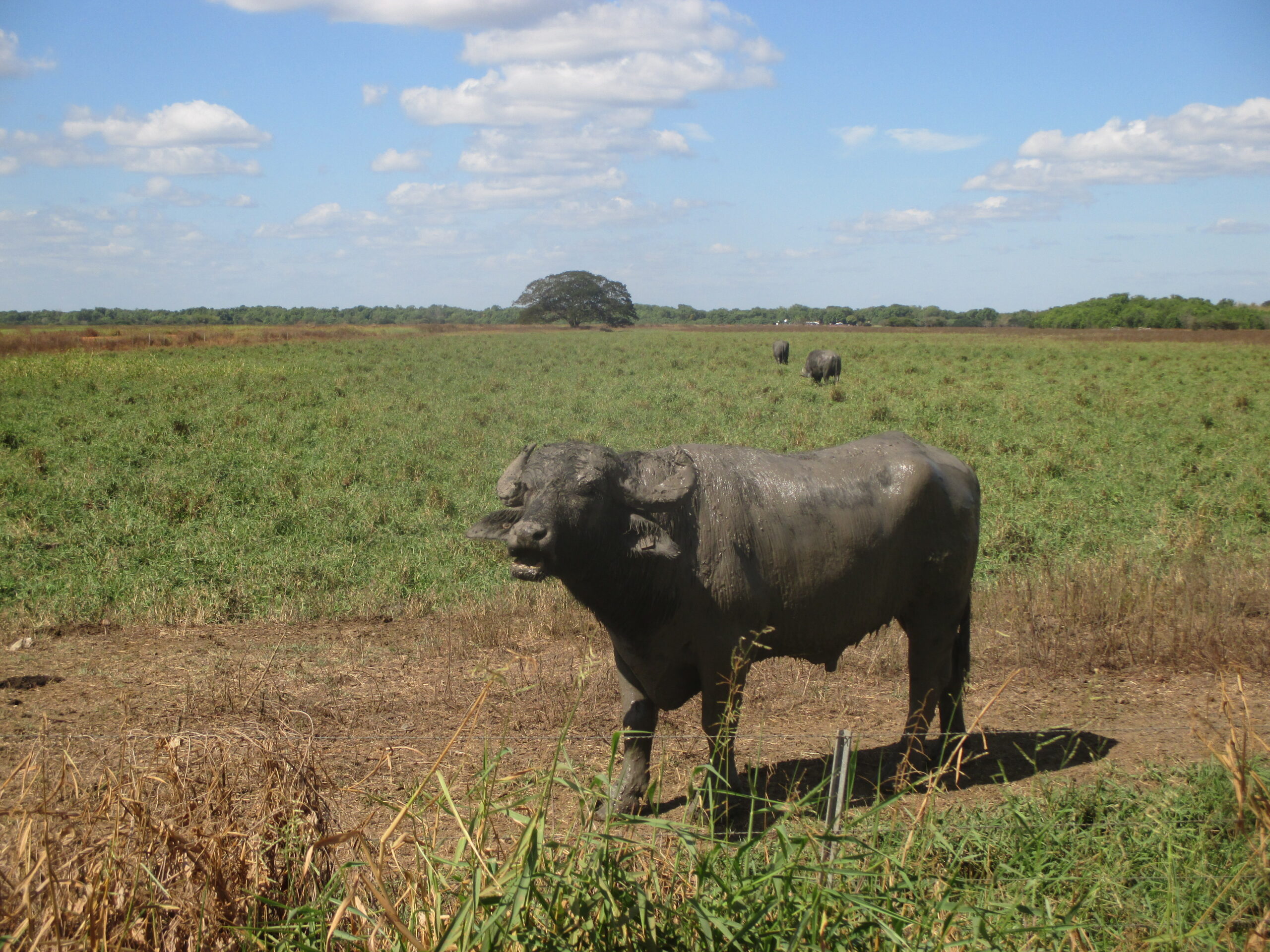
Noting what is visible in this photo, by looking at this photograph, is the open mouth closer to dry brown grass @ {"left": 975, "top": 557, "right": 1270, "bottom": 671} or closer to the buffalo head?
the buffalo head

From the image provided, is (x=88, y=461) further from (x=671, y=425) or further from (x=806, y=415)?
(x=806, y=415)

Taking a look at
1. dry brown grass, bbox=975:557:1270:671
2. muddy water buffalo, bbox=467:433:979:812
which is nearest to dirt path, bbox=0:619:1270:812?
dry brown grass, bbox=975:557:1270:671

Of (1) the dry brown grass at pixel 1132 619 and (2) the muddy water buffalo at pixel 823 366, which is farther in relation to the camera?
(2) the muddy water buffalo at pixel 823 366

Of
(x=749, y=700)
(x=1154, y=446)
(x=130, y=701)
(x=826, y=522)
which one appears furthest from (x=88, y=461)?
(x=1154, y=446)

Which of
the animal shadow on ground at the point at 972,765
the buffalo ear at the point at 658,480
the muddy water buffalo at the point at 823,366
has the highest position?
the muddy water buffalo at the point at 823,366

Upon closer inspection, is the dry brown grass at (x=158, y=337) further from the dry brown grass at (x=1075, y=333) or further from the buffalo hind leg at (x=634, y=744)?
the buffalo hind leg at (x=634, y=744)

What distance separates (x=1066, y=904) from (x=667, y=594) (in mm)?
1966

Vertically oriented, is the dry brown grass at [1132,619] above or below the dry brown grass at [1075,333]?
below

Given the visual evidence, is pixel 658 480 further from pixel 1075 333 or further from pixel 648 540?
pixel 1075 333

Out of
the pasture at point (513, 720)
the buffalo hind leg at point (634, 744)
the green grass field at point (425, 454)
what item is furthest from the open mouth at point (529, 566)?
the green grass field at point (425, 454)

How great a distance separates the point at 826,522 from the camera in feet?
15.0

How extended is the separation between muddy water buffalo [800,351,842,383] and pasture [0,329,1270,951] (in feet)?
34.3

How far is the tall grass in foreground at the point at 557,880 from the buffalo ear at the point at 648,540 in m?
1.16

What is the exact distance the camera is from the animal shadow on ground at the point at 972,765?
→ 15.8 feet
